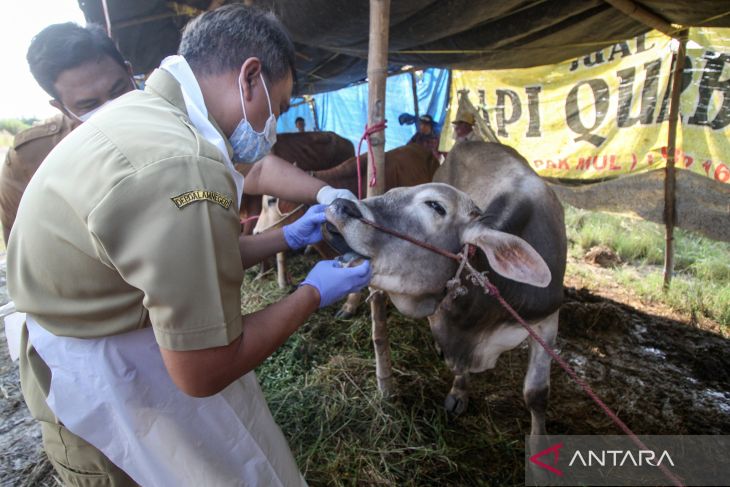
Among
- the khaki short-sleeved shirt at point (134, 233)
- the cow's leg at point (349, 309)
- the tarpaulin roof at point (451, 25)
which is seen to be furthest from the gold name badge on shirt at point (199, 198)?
the cow's leg at point (349, 309)

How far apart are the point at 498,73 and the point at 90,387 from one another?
6.35m

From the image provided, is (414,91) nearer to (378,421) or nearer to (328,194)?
(328,194)

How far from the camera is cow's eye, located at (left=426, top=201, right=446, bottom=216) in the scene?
2000 millimetres

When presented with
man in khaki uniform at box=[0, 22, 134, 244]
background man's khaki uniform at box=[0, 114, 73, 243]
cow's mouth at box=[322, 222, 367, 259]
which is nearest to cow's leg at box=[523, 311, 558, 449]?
cow's mouth at box=[322, 222, 367, 259]

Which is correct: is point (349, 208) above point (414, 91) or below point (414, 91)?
below

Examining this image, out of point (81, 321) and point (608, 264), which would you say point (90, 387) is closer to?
point (81, 321)

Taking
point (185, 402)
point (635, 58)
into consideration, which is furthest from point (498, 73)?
point (185, 402)

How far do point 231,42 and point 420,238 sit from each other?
1139 millimetres

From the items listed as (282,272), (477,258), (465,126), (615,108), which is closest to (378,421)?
(477,258)

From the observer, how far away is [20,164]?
2.61m

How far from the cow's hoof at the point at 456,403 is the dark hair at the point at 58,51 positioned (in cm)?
303

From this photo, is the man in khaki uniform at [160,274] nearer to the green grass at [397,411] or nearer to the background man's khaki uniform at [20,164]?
the green grass at [397,411]

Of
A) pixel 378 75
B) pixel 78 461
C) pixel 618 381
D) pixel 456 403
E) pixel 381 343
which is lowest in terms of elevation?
pixel 618 381

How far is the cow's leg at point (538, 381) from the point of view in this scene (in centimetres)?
248
